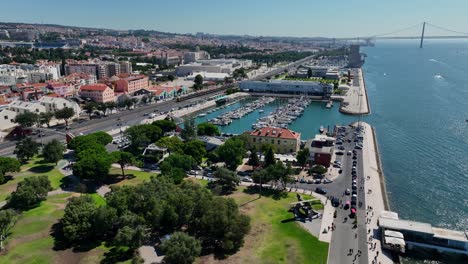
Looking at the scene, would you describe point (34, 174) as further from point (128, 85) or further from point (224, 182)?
point (128, 85)

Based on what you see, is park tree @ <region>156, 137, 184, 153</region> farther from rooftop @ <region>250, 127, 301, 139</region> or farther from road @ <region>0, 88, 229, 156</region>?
road @ <region>0, 88, 229, 156</region>

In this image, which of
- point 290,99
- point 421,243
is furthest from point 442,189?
point 290,99

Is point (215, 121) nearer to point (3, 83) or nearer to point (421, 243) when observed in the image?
point (421, 243)

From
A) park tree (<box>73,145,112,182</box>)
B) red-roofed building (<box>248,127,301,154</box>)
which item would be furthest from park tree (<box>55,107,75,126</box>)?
red-roofed building (<box>248,127,301,154</box>)

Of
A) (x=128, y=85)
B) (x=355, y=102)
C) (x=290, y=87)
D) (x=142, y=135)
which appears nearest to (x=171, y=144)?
(x=142, y=135)

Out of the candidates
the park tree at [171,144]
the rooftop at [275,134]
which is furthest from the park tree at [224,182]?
the rooftop at [275,134]

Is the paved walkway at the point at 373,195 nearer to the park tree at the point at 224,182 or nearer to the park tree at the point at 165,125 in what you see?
the park tree at the point at 224,182
